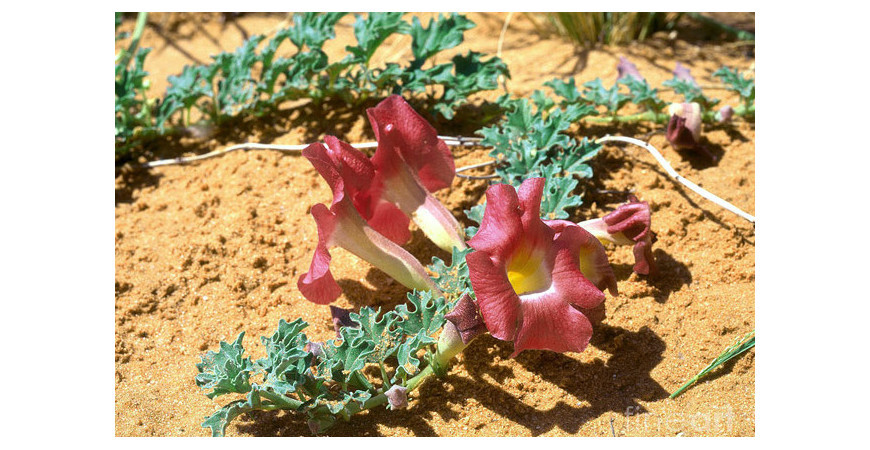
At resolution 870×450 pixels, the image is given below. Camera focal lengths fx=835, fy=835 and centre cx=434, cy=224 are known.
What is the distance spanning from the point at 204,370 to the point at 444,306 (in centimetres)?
68

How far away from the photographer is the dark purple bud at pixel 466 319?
2.11m

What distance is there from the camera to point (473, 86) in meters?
3.21

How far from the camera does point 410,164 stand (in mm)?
2623

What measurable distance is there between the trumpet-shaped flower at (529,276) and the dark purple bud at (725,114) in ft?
4.18

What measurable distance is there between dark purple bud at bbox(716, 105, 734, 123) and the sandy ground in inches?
2.5

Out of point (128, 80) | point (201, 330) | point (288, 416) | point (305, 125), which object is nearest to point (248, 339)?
point (201, 330)

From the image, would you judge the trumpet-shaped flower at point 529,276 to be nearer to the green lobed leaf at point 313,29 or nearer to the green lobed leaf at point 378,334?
the green lobed leaf at point 378,334

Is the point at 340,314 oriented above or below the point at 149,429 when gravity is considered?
above

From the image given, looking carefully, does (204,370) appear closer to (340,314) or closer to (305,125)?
(340,314)

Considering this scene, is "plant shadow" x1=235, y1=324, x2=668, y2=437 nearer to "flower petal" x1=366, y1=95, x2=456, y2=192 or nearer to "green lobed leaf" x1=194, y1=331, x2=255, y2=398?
"green lobed leaf" x1=194, y1=331, x2=255, y2=398

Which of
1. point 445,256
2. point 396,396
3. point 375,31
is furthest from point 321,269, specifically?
point 375,31

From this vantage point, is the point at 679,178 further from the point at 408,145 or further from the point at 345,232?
the point at 345,232

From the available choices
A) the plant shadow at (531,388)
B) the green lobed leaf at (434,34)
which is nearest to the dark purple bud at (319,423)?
the plant shadow at (531,388)

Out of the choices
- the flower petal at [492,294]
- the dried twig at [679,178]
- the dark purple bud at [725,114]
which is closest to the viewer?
the flower petal at [492,294]
